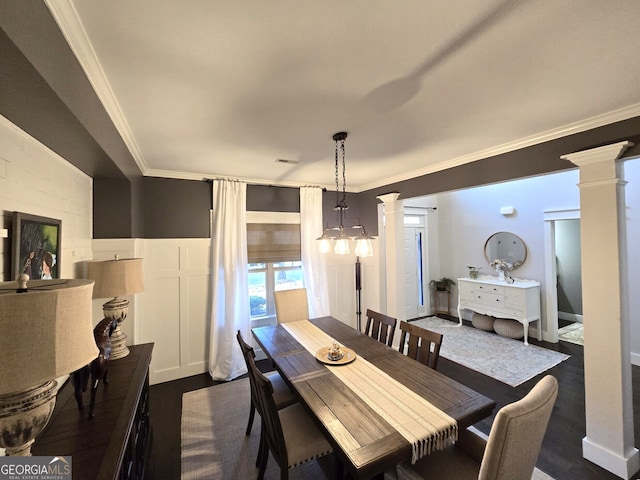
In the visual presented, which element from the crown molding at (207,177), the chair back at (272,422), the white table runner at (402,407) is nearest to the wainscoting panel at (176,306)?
the crown molding at (207,177)

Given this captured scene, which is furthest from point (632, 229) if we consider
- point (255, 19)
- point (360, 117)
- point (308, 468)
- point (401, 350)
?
point (255, 19)

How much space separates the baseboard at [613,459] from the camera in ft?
6.11

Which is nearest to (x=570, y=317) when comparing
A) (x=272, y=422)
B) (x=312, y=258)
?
(x=312, y=258)

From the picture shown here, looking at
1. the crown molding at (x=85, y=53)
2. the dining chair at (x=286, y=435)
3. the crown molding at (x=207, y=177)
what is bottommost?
the dining chair at (x=286, y=435)

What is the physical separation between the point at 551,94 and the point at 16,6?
Answer: 2.40 m

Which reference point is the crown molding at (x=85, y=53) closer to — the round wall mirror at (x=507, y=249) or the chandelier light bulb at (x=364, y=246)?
the chandelier light bulb at (x=364, y=246)

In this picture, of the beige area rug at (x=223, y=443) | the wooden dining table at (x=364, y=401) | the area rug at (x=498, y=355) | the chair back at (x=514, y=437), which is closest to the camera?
the chair back at (x=514, y=437)

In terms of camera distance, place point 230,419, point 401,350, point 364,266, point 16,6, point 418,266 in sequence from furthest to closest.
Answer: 1. point 418,266
2. point 364,266
3. point 230,419
4. point 401,350
5. point 16,6

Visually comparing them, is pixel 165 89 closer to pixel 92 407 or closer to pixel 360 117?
pixel 360 117

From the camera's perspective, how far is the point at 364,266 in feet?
14.7

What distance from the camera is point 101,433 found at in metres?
1.27

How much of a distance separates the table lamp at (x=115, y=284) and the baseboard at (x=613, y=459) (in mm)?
3593

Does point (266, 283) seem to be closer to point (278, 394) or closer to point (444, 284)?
point (278, 394)

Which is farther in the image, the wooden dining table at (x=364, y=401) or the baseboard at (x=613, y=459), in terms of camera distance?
the baseboard at (x=613, y=459)
